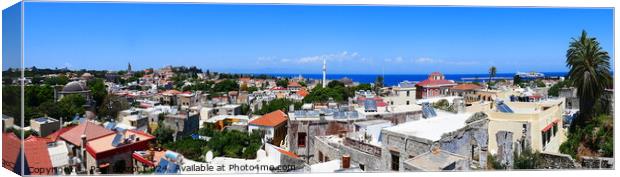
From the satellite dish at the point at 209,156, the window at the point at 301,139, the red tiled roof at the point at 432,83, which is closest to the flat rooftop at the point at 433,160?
the red tiled roof at the point at 432,83

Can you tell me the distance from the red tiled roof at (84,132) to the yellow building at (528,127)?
6251mm

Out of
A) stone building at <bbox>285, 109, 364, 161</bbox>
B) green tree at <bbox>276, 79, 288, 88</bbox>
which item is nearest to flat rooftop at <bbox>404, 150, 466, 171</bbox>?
stone building at <bbox>285, 109, 364, 161</bbox>

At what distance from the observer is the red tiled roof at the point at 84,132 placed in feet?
27.4

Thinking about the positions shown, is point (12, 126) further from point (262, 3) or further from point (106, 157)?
point (262, 3)

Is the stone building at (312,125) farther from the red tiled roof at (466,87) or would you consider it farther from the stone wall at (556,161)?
the stone wall at (556,161)

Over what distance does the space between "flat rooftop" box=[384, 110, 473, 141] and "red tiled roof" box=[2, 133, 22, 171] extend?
5.63 m

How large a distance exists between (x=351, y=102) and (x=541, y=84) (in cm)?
339

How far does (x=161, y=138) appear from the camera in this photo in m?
8.79

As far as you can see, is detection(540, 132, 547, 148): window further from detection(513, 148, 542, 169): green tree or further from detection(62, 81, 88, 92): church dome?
detection(62, 81, 88, 92): church dome

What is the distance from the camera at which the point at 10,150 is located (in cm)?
824

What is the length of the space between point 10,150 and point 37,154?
18.2 inches

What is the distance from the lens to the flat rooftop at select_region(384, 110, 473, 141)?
28.0 ft

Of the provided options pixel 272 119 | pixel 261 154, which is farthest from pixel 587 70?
pixel 261 154

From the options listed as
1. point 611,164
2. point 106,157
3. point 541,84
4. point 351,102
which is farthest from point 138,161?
point 611,164
